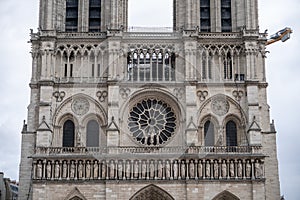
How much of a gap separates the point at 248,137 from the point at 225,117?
6.69ft

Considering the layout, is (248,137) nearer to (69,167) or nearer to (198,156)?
(198,156)

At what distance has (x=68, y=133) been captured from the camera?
38.1 metres

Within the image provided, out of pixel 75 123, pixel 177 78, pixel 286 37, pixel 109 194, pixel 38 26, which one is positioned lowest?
pixel 109 194

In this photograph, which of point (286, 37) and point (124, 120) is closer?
point (124, 120)

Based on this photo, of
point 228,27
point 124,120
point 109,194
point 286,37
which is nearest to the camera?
point 109,194

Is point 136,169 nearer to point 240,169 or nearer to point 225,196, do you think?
point 225,196

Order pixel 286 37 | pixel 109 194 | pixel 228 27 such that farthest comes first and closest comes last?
pixel 286 37
pixel 228 27
pixel 109 194

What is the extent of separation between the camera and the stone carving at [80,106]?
37969 mm

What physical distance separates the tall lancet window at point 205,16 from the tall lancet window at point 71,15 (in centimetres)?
859

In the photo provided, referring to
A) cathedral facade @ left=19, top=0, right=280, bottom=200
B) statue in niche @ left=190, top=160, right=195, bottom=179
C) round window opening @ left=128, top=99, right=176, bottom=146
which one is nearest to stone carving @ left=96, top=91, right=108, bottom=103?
cathedral facade @ left=19, top=0, right=280, bottom=200

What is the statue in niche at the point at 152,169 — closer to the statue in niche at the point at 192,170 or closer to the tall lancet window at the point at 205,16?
the statue in niche at the point at 192,170

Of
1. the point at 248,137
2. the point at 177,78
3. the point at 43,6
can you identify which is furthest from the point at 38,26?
the point at 248,137

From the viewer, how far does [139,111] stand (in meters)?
38.5

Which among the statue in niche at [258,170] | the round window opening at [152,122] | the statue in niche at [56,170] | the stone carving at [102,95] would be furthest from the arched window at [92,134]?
the statue in niche at [258,170]
